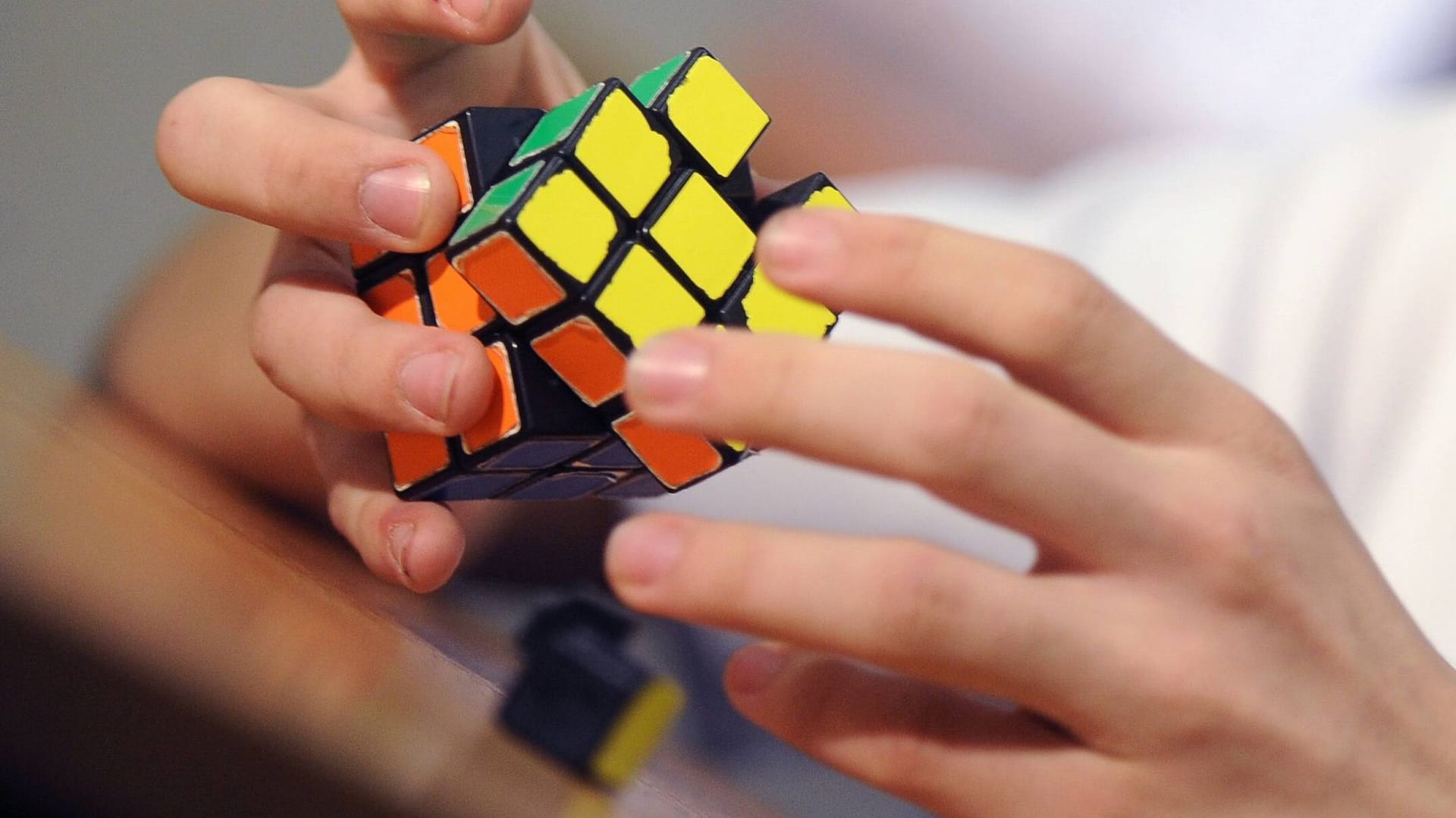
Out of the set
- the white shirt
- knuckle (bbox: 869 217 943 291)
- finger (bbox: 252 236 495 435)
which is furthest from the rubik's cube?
the white shirt

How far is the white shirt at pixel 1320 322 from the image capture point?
750 millimetres

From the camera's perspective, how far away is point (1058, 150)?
1570 millimetres

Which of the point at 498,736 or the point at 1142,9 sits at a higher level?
the point at 1142,9

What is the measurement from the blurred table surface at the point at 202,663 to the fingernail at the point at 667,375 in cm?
18

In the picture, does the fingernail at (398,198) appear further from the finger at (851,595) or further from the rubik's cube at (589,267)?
the finger at (851,595)

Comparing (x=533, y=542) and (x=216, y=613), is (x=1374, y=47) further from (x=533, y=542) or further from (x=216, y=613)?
(x=216, y=613)

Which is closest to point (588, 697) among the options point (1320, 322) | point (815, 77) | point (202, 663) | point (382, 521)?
point (382, 521)

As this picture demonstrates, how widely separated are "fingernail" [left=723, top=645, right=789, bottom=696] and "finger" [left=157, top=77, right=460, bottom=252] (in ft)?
0.73

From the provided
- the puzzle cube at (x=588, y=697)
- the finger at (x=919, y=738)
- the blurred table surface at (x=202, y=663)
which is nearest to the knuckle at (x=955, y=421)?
the finger at (x=919, y=738)

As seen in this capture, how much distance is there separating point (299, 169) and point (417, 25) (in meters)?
0.09

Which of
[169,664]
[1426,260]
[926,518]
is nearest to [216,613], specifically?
[169,664]

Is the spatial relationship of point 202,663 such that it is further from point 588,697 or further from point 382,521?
point 588,697

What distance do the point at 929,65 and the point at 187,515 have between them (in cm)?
130

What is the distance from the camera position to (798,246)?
1.02ft
